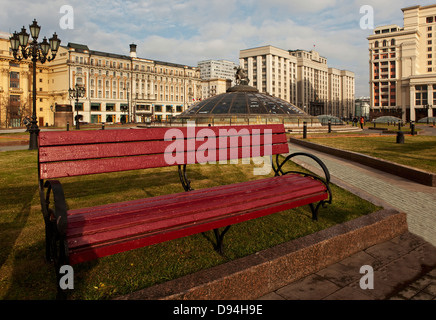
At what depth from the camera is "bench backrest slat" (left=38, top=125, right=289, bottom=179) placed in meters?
2.97

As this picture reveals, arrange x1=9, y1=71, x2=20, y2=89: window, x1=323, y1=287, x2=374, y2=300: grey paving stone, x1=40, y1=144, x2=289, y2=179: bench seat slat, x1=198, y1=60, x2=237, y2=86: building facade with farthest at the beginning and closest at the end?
x1=198, y1=60, x2=237, y2=86: building facade
x1=9, y1=71, x2=20, y2=89: window
x1=40, y1=144, x2=289, y2=179: bench seat slat
x1=323, y1=287, x2=374, y2=300: grey paving stone

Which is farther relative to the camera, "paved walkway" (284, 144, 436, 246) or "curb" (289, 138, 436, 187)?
"curb" (289, 138, 436, 187)

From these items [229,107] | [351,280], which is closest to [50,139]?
[351,280]

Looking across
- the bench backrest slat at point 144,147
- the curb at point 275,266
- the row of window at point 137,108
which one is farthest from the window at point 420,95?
the curb at point 275,266

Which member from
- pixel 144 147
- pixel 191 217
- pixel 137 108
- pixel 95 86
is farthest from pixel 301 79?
pixel 191 217

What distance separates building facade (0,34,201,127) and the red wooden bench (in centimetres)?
5545

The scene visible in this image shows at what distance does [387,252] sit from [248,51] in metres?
110

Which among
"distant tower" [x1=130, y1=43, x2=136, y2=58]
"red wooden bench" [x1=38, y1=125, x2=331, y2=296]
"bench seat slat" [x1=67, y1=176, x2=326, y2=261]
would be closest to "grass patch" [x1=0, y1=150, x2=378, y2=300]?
"red wooden bench" [x1=38, y1=125, x2=331, y2=296]

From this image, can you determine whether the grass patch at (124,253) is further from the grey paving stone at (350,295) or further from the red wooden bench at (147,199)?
the grey paving stone at (350,295)

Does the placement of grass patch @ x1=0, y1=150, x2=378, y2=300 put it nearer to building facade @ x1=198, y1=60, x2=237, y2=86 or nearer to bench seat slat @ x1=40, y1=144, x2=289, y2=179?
bench seat slat @ x1=40, y1=144, x2=289, y2=179

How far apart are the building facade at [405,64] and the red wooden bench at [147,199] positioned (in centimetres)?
9231

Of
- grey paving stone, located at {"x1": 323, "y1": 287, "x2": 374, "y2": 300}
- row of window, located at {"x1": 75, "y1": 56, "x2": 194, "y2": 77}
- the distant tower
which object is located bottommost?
grey paving stone, located at {"x1": 323, "y1": 287, "x2": 374, "y2": 300}

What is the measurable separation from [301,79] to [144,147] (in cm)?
12799
